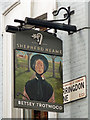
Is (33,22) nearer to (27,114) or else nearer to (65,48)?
(65,48)

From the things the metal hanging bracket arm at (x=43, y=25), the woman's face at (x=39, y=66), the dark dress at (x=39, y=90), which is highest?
the metal hanging bracket arm at (x=43, y=25)

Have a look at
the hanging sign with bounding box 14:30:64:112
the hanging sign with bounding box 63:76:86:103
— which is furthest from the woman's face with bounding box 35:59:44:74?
the hanging sign with bounding box 63:76:86:103

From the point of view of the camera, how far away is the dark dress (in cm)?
872

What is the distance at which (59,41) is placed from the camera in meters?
9.17

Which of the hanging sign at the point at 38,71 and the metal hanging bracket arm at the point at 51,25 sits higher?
the metal hanging bracket arm at the point at 51,25

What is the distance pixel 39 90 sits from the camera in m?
8.77

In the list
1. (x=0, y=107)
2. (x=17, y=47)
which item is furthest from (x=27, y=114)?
(x=17, y=47)

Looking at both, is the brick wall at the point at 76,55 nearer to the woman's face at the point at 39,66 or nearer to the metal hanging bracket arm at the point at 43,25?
the metal hanging bracket arm at the point at 43,25

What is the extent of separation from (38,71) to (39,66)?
80 mm

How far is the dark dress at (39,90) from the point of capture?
28.6 feet

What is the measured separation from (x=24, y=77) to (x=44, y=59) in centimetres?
47

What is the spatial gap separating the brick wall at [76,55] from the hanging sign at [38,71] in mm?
406

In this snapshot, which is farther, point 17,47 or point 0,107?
point 0,107

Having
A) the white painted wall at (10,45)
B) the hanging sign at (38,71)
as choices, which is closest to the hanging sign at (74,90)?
the hanging sign at (38,71)
